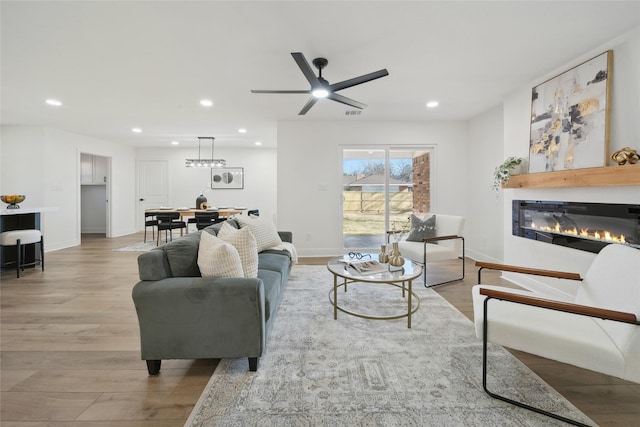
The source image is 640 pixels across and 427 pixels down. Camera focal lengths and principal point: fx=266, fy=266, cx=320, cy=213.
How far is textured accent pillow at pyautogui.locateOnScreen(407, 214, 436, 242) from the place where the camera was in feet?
12.7

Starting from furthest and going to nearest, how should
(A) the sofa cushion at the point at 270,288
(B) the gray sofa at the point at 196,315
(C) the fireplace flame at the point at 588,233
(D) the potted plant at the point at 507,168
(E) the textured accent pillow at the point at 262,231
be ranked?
(D) the potted plant at the point at 507,168 → (E) the textured accent pillow at the point at 262,231 → (C) the fireplace flame at the point at 588,233 → (A) the sofa cushion at the point at 270,288 → (B) the gray sofa at the point at 196,315

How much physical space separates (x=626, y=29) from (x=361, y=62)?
2.27 m

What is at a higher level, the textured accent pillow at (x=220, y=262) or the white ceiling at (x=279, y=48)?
the white ceiling at (x=279, y=48)

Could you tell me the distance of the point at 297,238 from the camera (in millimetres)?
4980

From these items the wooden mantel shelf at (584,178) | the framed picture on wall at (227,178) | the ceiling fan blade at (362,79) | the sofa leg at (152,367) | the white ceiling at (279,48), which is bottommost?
the sofa leg at (152,367)

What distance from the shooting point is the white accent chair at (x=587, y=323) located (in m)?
1.26

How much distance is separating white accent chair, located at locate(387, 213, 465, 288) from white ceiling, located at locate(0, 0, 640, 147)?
182 centimetres

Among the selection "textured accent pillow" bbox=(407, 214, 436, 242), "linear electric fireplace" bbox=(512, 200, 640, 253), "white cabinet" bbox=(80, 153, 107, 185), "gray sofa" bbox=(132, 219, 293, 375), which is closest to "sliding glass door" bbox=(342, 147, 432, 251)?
"textured accent pillow" bbox=(407, 214, 436, 242)

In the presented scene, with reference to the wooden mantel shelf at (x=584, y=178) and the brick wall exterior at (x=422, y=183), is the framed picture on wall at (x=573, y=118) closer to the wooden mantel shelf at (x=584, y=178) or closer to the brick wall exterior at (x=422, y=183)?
the wooden mantel shelf at (x=584, y=178)

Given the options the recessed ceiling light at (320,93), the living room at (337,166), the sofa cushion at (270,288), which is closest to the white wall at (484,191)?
the living room at (337,166)

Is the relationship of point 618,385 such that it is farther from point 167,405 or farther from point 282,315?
point 167,405

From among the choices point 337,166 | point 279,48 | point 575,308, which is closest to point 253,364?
point 575,308

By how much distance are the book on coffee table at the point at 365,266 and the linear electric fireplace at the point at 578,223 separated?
6.53 feet

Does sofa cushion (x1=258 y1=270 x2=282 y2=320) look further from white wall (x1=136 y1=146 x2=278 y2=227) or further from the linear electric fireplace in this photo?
white wall (x1=136 y1=146 x2=278 y2=227)
